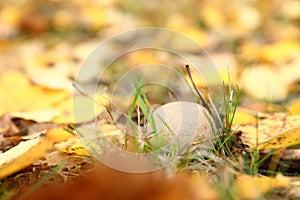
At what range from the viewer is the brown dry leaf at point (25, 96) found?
1467 mm

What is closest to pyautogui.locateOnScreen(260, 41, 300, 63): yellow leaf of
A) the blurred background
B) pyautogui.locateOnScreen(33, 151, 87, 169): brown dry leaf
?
the blurred background

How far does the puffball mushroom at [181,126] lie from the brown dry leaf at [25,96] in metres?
0.60

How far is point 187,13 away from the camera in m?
2.76

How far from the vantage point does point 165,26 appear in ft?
8.70

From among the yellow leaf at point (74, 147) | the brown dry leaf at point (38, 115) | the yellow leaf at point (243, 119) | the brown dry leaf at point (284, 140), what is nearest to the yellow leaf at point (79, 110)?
the brown dry leaf at point (38, 115)

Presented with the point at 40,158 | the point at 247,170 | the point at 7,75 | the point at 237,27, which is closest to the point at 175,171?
the point at 247,170

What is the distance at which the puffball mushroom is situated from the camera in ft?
2.99

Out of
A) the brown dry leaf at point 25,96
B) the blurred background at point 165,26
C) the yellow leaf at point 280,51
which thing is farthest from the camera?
the yellow leaf at point 280,51

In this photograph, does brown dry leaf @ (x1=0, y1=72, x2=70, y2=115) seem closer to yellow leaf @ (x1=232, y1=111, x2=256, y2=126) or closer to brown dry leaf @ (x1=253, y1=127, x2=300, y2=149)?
yellow leaf @ (x1=232, y1=111, x2=256, y2=126)

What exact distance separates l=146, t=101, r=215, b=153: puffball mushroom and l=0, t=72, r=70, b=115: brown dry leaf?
1.97 feet

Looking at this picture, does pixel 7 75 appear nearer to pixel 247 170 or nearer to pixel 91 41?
pixel 91 41

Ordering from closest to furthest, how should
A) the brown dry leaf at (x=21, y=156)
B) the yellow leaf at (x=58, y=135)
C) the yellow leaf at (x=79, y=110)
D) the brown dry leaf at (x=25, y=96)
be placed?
the brown dry leaf at (x=21, y=156) < the yellow leaf at (x=58, y=135) < the yellow leaf at (x=79, y=110) < the brown dry leaf at (x=25, y=96)

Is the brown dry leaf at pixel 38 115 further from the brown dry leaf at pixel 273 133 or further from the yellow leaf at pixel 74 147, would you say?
the brown dry leaf at pixel 273 133

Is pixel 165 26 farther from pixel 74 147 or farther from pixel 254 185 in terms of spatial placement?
pixel 254 185
